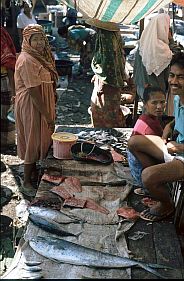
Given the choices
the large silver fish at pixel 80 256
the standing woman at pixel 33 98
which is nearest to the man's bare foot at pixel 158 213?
the large silver fish at pixel 80 256

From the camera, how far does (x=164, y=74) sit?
607cm

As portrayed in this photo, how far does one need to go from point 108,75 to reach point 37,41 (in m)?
1.68

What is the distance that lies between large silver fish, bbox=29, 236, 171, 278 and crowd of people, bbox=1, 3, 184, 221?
0.73m

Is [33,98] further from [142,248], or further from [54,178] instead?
[142,248]

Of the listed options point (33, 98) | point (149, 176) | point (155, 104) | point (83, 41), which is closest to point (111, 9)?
point (155, 104)

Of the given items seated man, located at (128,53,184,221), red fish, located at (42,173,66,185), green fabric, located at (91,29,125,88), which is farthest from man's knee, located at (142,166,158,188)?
green fabric, located at (91,29,125,88)

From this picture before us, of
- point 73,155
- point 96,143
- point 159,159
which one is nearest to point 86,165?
point 73,155

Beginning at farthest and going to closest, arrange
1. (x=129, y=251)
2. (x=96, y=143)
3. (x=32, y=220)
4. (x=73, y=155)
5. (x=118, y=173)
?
(x=96, y=143)
(x=73, y=155)
(x=118, y=173)
(x=32, y=220)
(x=129, y=251)

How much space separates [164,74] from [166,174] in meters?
2.87

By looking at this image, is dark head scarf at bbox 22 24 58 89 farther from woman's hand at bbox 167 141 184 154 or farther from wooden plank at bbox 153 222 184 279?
wooden plank at bbox 153 222 184 279

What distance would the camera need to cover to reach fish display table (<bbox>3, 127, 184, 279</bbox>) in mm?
2928

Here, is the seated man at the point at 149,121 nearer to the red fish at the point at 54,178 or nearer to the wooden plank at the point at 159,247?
the wooden plank at the point at 159,247

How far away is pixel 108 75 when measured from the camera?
6250mm

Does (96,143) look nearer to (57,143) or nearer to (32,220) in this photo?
(57,143)
